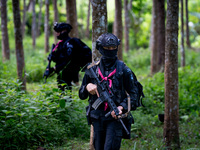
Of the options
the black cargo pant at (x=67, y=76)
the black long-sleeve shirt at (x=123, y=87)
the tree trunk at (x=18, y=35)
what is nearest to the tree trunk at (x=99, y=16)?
the black long-sleeve shirt at (x=123, y=87)

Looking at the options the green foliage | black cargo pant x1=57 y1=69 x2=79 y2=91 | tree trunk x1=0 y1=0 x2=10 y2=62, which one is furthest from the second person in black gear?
tree trunk x1=0 y1=0 x2=10 y2=62

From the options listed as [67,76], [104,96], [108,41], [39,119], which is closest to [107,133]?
[104,96]

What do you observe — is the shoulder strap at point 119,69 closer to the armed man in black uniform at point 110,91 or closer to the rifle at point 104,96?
the armed man in black uniform at point 110,91

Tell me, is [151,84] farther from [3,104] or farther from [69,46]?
[3,104]

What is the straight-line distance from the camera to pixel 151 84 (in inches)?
417

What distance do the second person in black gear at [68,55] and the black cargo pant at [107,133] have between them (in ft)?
9.03

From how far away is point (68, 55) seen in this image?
6918 millimetres

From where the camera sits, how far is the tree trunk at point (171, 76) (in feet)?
18.4

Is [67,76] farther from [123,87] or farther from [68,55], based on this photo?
[123,87]

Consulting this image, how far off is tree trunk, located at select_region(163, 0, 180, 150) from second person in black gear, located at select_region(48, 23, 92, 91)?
2.08 meters

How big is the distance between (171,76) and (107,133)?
88.5 inches

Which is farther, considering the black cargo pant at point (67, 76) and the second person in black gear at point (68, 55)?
the black cargo pant at point (67, 76)

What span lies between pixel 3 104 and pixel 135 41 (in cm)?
3446

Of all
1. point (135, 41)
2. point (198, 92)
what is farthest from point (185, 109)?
point (135, 41)
